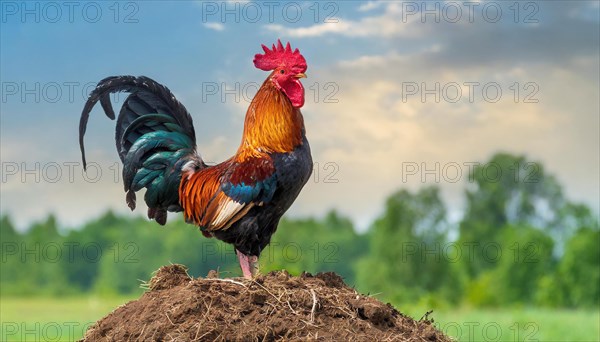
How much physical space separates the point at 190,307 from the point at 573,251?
78.2ft

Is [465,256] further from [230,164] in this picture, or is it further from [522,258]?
[230,164]

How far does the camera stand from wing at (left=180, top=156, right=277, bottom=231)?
612 centimetres

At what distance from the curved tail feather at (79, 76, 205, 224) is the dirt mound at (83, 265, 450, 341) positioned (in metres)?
1.57

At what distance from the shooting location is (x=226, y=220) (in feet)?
20.6

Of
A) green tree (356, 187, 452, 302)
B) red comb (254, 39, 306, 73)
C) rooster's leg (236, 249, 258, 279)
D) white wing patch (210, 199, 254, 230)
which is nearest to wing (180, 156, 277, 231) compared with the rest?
white wing patch (210, 199, 254, 230)

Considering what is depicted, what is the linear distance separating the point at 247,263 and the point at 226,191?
2.31 ft

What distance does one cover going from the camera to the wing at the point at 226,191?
20.1 feet

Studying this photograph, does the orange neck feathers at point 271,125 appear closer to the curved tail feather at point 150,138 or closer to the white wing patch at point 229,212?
the white wing patch at point 229,212

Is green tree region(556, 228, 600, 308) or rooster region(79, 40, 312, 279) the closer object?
rooster region(79, 40, 312, 279)

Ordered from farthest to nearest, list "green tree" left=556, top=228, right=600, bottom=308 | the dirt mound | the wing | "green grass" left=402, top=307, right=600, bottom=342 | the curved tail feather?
"green tree" left=556, top=228, right=600, bottom=308, "green grass" left=402, top=307, right=600, bottom=342, the curved tail feather, the wing, the dirt mound

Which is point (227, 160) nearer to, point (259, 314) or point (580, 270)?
point (259, 314)

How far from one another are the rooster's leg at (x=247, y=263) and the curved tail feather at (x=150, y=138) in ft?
3.24

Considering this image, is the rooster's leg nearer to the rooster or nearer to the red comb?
the rooster

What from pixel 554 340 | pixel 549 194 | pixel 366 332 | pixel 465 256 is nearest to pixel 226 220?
pixel 366 332
